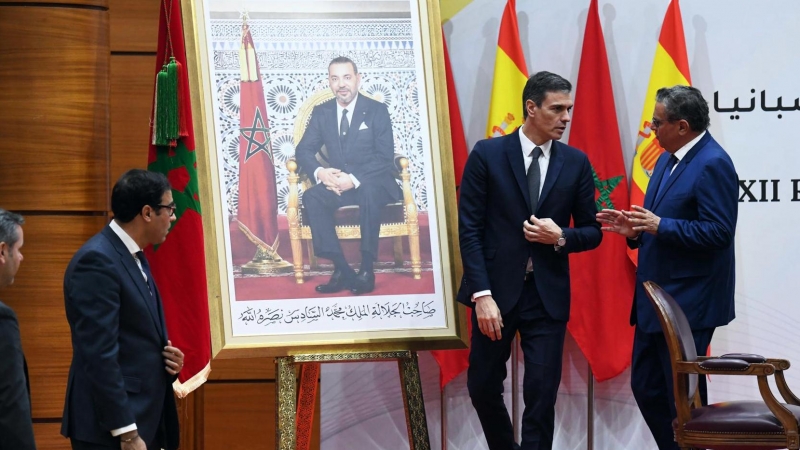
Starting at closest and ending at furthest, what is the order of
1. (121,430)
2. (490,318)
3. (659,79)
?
1. (121,430)
2. (490,318)
3. (659,79)

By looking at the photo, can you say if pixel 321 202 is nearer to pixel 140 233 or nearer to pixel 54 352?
pixel 140 233

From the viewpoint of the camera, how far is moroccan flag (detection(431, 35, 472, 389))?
418cm

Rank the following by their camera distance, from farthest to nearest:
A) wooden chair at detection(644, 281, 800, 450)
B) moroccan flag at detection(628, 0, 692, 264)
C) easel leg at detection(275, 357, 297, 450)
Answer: moroccan flag at detection(628, 0, 692, 264) < easel leg at detection(275, 357, 297, 450) < wooden chair at detection(644, 281, 800, 450)

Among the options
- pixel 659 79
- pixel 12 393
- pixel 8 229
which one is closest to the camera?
pixel 12 393

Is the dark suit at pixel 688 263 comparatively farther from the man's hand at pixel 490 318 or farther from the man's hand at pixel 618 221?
the man's hand at pixel 490 318

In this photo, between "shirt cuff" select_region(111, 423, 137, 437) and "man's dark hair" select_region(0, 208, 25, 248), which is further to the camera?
"shirt cuff" select_region(111, 423, 137, 437)

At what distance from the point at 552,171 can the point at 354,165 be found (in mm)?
749

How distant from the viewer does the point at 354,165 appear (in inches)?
140

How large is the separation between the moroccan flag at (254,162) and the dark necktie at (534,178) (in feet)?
3.13

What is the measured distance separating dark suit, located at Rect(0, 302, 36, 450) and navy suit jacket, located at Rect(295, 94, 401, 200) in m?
1.56

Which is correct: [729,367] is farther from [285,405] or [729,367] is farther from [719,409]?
[285,405]

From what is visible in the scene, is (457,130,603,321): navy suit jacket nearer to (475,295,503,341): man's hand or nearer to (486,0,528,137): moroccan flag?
(475,295,503,341): man's hand

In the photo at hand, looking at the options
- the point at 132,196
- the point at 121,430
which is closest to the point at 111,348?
the point at 121,430

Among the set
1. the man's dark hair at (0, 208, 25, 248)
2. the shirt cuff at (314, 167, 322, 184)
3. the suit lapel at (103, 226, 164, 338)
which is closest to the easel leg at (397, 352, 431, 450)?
the shirt cuff at (314, 167, 322, 184)
